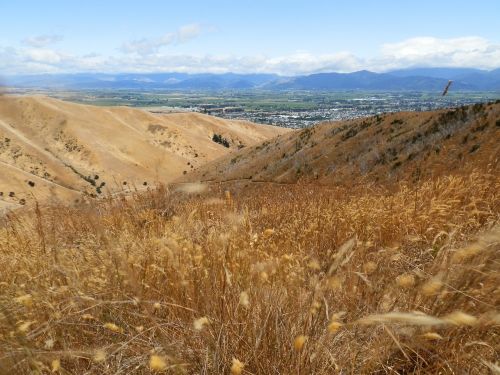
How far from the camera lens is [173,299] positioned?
2.44 meters

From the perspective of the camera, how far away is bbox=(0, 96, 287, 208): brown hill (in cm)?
8500

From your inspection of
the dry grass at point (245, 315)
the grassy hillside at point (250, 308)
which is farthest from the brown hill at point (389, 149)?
the dry grass at point (245, 315)

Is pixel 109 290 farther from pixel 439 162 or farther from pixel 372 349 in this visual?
pixel 439 162

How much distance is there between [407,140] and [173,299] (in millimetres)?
29601

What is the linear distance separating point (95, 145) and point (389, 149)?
85.9m

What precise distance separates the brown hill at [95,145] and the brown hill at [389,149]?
119 ft

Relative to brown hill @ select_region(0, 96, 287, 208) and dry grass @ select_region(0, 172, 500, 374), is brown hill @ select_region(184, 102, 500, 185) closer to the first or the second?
dry grass @ select_region(0, 172, 500, 374)

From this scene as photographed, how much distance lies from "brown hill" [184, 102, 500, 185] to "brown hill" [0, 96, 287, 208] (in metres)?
36.4

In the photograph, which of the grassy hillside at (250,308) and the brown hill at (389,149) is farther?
the brown hill at (389,149)

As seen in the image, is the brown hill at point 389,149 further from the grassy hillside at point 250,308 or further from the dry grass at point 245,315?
the dry grass at point 245,315

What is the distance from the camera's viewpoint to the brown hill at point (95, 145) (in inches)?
3346

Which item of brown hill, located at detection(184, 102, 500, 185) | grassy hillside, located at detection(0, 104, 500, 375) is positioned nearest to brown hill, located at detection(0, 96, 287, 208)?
brown hill, located at detection(184, 102, 500, 185)

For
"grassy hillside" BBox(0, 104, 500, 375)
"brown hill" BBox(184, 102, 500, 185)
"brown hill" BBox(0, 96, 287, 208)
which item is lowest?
"brown hill" BBox(0, 96, 287, 208)

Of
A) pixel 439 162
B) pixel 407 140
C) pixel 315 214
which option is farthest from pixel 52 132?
pixel 315 214
